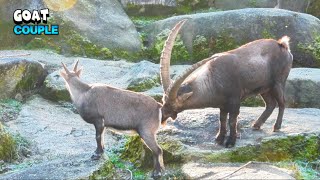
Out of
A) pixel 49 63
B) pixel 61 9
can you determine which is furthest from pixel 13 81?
pixel 61 9

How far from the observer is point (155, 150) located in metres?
7.04

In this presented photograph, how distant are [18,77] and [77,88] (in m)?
3.96

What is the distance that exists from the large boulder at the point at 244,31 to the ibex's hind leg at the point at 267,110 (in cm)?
514

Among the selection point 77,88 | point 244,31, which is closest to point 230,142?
point 77,88

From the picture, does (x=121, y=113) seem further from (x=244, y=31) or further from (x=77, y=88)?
(x=244, y=31)

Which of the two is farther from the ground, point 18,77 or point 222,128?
point 222,128

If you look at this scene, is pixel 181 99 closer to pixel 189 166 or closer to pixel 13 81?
pixel 189 166

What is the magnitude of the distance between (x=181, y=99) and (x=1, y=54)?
617cm

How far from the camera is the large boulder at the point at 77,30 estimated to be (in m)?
13.9

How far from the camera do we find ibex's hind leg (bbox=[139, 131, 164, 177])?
7047mm

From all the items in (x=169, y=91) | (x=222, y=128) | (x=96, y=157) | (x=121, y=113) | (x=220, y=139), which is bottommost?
(x=96, y=157)

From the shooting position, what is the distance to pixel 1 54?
41.4ft

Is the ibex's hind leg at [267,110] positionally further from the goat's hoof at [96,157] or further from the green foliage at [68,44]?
the green foliage at [68,44]

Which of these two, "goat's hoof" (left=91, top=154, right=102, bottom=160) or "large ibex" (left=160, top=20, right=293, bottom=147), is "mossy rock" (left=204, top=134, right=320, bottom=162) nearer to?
"large ibex" (left=160, top=20, right=293, bottom=147)
